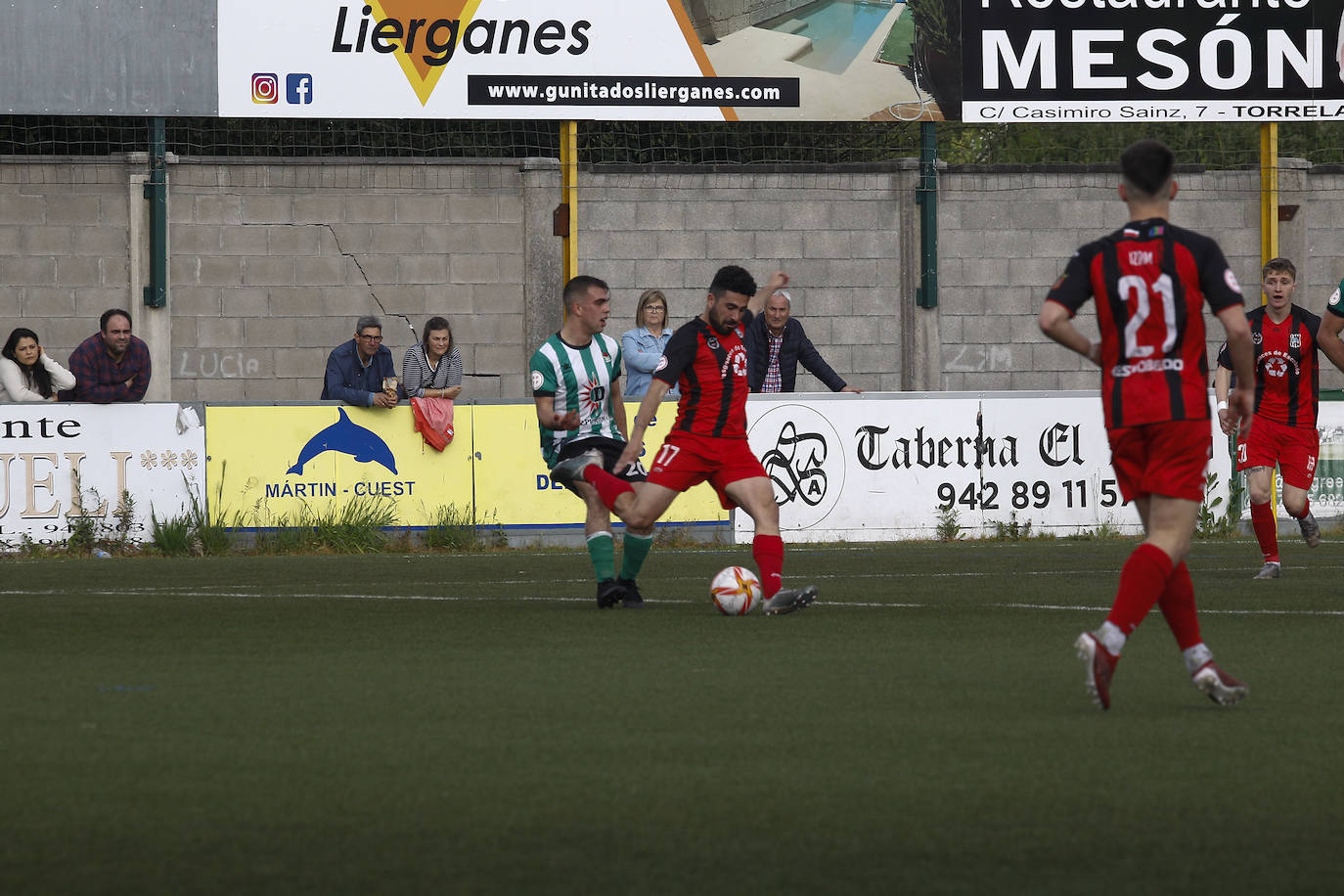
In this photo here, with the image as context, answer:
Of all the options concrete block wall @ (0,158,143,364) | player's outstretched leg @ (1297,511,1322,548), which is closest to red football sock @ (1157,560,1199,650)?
player's outstretched leg @ (1297,511,1322,548)

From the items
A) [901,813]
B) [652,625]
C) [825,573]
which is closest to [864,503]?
[825,573]

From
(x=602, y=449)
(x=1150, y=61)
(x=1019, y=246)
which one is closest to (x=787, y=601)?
(x=602, y=449)

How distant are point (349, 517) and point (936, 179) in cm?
842

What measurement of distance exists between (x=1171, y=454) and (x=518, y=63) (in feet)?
43.4

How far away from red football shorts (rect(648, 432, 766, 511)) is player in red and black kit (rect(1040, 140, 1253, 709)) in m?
3.31

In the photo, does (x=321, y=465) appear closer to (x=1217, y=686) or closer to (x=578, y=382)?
(x=578, y=382)

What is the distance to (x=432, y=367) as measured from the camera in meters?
15.2

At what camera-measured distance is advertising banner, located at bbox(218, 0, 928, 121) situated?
18.0 m

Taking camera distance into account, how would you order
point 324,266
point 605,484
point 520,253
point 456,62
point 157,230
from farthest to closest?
point 520,253
point 324,266
point 157,230
point 456,62
point 605,484

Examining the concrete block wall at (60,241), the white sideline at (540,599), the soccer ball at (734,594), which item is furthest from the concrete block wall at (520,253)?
the soccer ball at (734,594)

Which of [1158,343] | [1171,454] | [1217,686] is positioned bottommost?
[1217,686]

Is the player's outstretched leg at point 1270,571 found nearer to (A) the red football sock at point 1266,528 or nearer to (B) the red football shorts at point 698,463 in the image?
(A) the red football sock at point 1266,528

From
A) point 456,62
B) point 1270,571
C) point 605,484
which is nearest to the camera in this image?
point 605,484

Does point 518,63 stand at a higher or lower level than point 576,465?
higher
